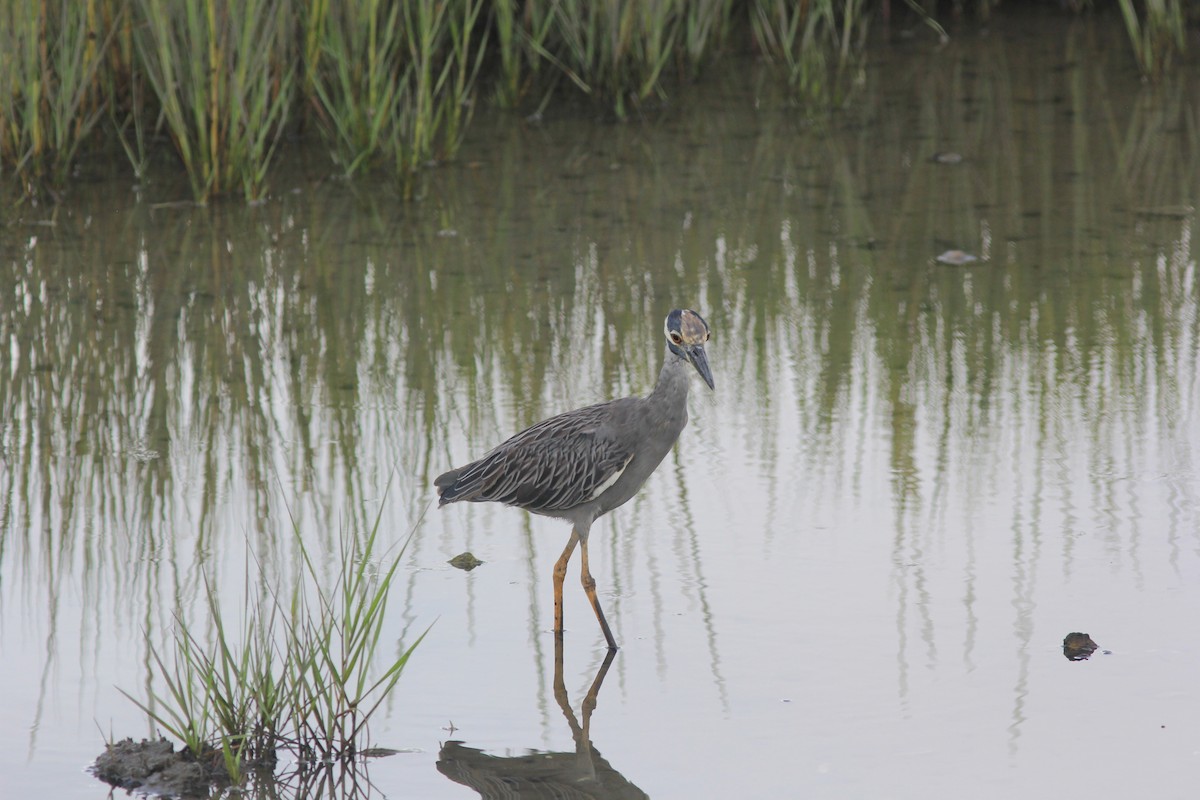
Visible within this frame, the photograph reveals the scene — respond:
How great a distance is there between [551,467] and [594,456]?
0.13 m

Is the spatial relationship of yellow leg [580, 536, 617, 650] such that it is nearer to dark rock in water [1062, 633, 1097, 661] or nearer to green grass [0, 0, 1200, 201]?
dark rock in water [1062, 633, 1097, 661]

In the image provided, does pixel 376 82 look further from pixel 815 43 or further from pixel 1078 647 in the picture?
pixel 1078 647

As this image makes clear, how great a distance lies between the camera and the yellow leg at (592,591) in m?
4.45

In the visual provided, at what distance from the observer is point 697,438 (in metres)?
5.80

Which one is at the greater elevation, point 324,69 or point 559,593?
point 324,69

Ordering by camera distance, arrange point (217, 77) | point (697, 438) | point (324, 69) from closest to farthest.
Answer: point (697, 438)
point (217, 77)
point (324, 69)

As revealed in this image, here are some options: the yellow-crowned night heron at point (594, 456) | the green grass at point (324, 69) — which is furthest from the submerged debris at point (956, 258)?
the yellow-crowned night heron at point (594, 456)

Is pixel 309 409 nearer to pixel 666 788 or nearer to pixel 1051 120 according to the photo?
pixel 666 788

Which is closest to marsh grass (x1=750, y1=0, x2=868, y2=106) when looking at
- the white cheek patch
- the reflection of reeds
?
the reflection of reeds

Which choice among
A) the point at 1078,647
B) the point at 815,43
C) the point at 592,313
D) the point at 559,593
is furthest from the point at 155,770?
the point at 815,43

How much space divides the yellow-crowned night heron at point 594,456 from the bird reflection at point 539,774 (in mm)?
592

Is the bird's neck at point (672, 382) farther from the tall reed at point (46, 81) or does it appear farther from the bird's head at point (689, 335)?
the tall reed at point (46, 81)

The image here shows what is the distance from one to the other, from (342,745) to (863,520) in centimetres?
192

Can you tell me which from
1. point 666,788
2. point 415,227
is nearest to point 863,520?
point 666,788
